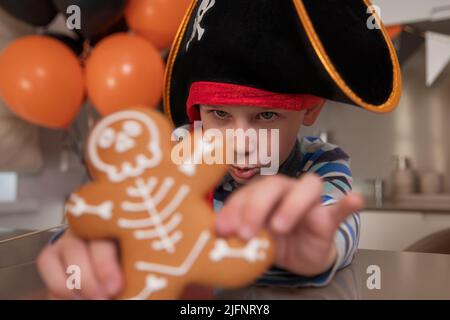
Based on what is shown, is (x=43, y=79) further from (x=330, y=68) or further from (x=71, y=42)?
(x=330, y=68)

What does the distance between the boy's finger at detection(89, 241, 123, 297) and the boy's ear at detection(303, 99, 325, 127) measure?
0.24 metres

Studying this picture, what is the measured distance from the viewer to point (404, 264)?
43 cm

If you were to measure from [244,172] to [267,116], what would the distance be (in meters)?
0.05

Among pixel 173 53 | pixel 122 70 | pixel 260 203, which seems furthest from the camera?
pixel 122 70

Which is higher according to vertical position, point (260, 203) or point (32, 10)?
point (32, 10)

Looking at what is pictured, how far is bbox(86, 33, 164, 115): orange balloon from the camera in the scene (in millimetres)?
622

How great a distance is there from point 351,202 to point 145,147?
10 cm

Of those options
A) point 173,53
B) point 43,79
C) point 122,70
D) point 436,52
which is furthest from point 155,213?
point 436,52

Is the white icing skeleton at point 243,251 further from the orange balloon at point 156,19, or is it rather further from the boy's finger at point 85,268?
the orange balloon at point 156,19

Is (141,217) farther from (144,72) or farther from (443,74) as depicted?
(443,74)

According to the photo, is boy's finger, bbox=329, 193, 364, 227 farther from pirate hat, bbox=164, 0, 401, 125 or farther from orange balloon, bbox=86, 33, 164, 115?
orange balloon, bbox=86, 33, 164, 115

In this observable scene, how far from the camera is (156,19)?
0.75 meters

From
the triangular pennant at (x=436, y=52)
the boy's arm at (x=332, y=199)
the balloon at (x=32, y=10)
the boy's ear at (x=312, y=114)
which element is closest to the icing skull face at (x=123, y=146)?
the boy's arm at (x=332, y=199)

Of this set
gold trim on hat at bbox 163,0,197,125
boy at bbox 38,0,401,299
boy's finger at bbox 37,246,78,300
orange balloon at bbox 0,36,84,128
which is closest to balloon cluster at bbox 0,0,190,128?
orange balloon at bbox 0,36,84,128
